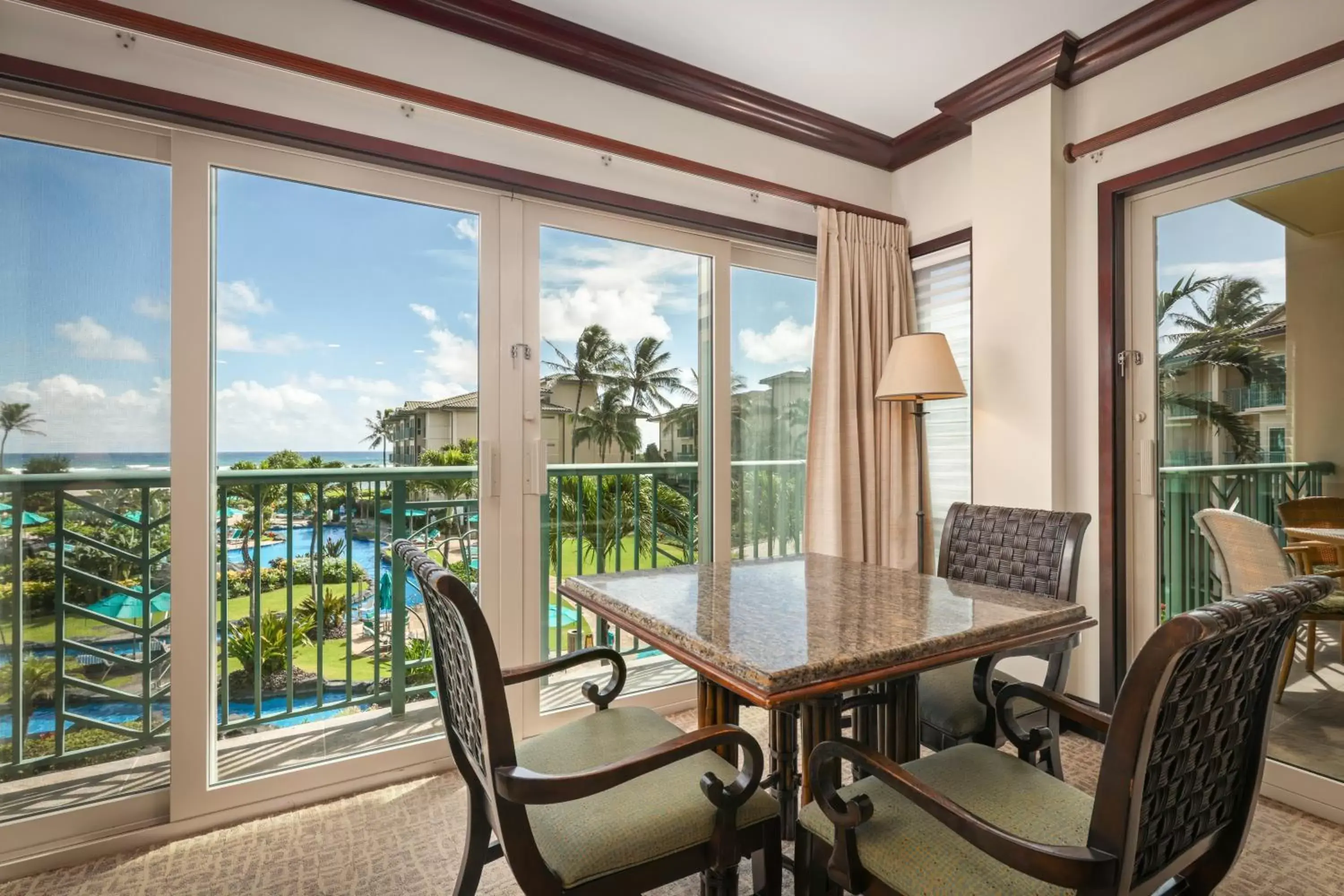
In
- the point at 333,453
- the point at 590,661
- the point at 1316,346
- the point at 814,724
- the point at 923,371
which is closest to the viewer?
the point at 814,724

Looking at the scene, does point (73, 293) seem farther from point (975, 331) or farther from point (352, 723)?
point (975, 331)

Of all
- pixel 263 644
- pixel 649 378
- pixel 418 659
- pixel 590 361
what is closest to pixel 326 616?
pixel 263 644

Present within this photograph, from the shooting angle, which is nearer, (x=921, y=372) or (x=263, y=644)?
(x=263, y=644)

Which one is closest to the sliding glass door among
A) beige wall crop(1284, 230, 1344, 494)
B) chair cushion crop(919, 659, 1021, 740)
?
chair cushion crop(919, 659, 1021, 740)

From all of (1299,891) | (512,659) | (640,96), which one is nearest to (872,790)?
(1299,891)

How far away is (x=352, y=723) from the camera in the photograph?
2541 millimetres

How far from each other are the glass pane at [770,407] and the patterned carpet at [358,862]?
5.55 ft

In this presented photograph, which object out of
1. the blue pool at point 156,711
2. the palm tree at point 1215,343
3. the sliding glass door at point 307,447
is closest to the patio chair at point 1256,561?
the palm tree at point 1215,343

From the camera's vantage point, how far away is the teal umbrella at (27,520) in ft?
6.19

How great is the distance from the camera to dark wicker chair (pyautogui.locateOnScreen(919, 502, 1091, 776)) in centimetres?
167

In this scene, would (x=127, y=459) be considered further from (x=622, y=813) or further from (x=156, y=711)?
(x=622, y=813)

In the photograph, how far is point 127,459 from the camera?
6.64ft

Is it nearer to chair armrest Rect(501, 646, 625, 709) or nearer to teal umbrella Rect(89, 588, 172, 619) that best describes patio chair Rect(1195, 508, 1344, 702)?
chair armrest Rect(501, 646, 625, 709)

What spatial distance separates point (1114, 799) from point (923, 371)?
2158 mm
